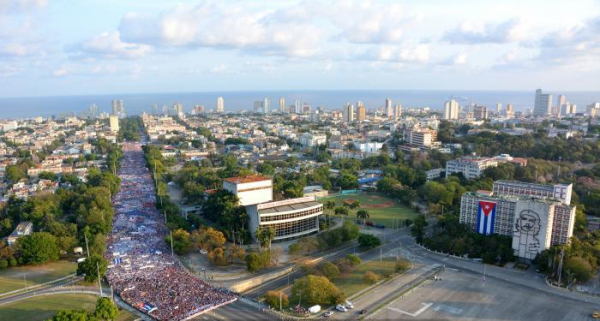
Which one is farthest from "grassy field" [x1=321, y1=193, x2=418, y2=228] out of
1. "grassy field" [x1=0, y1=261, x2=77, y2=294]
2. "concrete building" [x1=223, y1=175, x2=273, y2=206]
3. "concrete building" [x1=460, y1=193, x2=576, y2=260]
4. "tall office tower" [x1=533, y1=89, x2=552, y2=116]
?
"tall office tower" [x1=533, y1=89, x2=552, y2=116]

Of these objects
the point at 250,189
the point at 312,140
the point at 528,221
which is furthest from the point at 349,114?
the point at 528,221

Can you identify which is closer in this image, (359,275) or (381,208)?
(359,275)

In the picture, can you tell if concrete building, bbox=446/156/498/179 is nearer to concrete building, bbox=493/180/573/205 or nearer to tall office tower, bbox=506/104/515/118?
concrete building, bbox=493/180/573/205

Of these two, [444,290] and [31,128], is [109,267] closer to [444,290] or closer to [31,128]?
[444,290]

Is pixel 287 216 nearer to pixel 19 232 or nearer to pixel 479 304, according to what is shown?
pixel 479 304

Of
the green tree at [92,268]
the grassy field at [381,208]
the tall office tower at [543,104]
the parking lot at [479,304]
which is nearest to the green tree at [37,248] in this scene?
the green tree at [92,268]

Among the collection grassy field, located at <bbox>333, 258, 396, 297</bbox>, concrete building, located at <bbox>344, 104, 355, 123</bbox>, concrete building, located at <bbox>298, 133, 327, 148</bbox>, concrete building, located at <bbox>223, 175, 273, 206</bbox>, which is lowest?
grassy field, located at <bbox>333, 258, 396, 297</bbox>
